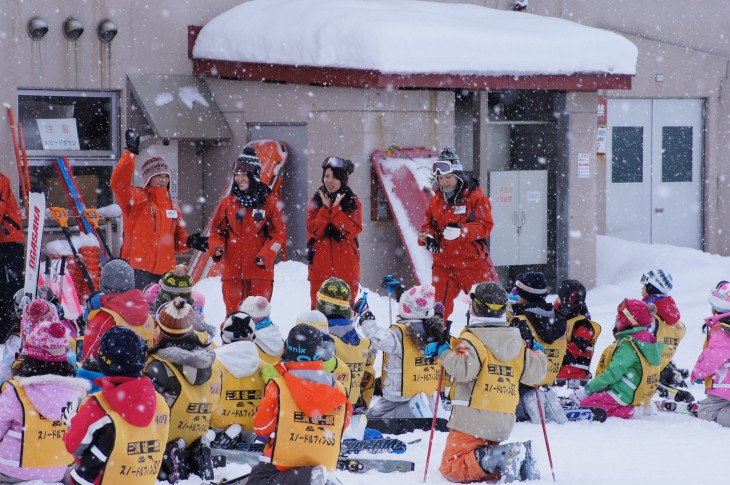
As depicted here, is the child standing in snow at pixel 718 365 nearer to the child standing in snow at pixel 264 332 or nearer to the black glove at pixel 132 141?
the child standing in snow at pixel 264 332

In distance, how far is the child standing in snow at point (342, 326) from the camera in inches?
290

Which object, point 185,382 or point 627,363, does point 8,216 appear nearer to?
point 185,382

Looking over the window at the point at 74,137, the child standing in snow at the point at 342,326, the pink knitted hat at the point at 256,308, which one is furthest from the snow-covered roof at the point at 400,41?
the pink knitted hat at the point at 256,308

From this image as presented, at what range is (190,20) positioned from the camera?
1305 cm

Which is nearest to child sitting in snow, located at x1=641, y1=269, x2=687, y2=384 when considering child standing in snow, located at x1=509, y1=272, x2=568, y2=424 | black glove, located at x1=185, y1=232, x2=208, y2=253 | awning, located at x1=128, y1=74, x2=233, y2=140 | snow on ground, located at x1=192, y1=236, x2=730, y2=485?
snow on ground, located at x1=192, y1=236, x2=730, y2=485

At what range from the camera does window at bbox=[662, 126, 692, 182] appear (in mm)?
16719

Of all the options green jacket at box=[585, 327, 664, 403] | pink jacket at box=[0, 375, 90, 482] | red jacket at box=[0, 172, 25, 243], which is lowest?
green jacket at box=[585, 327, 664, 403]

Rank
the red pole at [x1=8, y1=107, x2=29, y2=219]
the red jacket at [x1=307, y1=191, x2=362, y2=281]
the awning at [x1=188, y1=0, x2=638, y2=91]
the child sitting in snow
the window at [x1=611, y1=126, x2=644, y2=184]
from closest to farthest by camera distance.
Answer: the child sitting in snow
the red jacket at [x1=307, y1=191, x2=362, y2=281]
the red pole at [x1=8, y1=107, x2=29, y2=219]
the awning at [x1=188, y1=0, x2=638, y2=91]
the window at [x1=611, y1=126, x2=644, y2=184]

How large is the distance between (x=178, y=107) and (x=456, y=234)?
437 centimetres

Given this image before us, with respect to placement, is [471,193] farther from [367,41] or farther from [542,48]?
[542,48]

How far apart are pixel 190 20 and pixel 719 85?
805 cm

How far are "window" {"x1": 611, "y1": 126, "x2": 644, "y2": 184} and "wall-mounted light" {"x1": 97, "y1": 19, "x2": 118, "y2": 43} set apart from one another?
7.29 m

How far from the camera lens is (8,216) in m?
10.2

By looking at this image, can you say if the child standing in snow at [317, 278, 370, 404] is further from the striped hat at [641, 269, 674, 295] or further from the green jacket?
the striped hat at [641, 269, 674, 295]
